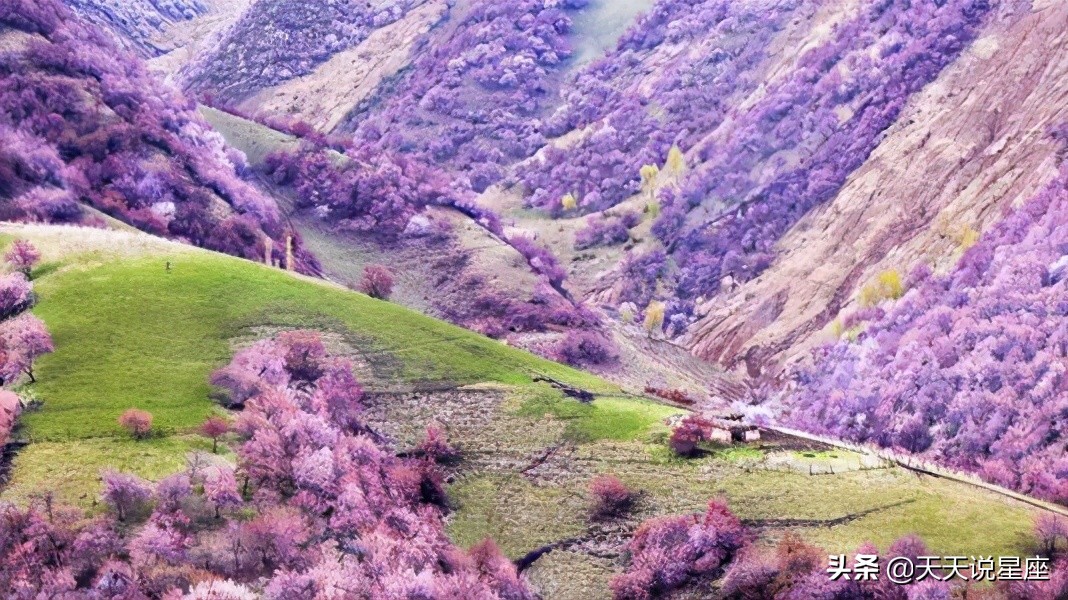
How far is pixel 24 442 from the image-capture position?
39.1 metres

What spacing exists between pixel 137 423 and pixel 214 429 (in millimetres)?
2929

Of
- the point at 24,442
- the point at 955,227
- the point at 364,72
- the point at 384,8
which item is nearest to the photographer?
the point at 24,442

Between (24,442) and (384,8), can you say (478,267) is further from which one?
(384,8)

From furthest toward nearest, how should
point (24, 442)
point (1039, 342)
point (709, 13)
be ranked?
point (709, 13) < point (1039, 342) < point (24, 442)

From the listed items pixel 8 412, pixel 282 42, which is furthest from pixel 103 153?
pixel 282 42

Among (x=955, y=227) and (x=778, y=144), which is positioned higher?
(x=778, y=144)

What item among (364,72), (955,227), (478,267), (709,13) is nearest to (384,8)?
(364,72)

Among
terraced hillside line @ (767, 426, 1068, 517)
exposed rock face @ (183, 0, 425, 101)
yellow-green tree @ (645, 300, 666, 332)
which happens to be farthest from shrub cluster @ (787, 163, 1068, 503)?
exposed rock face @ (183, 0, 425, 101)

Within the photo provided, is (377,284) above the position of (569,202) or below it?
below

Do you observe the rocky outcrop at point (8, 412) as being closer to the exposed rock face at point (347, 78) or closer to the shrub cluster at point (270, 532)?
the shrub cluster at point (270, 532)

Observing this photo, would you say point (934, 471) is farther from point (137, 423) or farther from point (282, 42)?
point (282, 42)

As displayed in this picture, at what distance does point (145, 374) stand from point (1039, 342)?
43.8 m

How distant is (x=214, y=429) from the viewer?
41.3 metres

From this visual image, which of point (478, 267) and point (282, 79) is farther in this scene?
point (282, 79)
